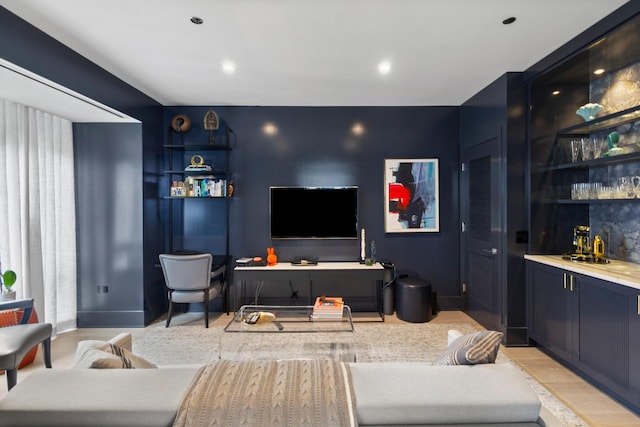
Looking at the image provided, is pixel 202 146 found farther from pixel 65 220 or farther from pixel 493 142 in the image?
pixel 493 142

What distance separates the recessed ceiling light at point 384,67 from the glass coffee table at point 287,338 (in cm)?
232

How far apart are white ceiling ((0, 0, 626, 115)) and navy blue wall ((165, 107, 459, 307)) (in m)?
0.58

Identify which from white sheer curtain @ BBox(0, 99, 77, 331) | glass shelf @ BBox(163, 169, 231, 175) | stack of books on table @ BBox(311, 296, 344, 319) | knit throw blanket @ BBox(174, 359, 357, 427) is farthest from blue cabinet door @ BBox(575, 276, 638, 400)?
white sheer curtain @ BBox(0, 99, 77, 331)

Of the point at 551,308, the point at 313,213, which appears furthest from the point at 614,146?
the point at 313,213

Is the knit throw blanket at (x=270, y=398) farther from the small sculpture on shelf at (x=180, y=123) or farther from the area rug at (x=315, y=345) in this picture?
the small sculpture on shelf at (x=180, y=123)

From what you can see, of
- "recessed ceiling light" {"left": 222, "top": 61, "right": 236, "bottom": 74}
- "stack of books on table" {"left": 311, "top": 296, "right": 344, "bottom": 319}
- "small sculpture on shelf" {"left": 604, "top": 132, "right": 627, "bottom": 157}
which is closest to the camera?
"small sculpture on shelf" {"left": 604, "top": 132, "right": 627, "bottom": 157}

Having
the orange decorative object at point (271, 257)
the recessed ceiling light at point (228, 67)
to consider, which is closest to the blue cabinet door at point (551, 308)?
the orange decorative object at point (271, 257)

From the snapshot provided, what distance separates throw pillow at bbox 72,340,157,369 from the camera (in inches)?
47.2

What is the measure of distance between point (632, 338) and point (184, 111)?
486 centimetres

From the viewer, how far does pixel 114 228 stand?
370 cm

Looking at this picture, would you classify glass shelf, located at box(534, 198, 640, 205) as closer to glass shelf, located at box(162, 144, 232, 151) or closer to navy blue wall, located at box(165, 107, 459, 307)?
navy blue wall, located at box(165, 107, 459, 307)

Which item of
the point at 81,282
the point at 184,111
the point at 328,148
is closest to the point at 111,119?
the point at 184,111

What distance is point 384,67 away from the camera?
303 cm

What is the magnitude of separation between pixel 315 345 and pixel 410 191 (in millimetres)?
2531
